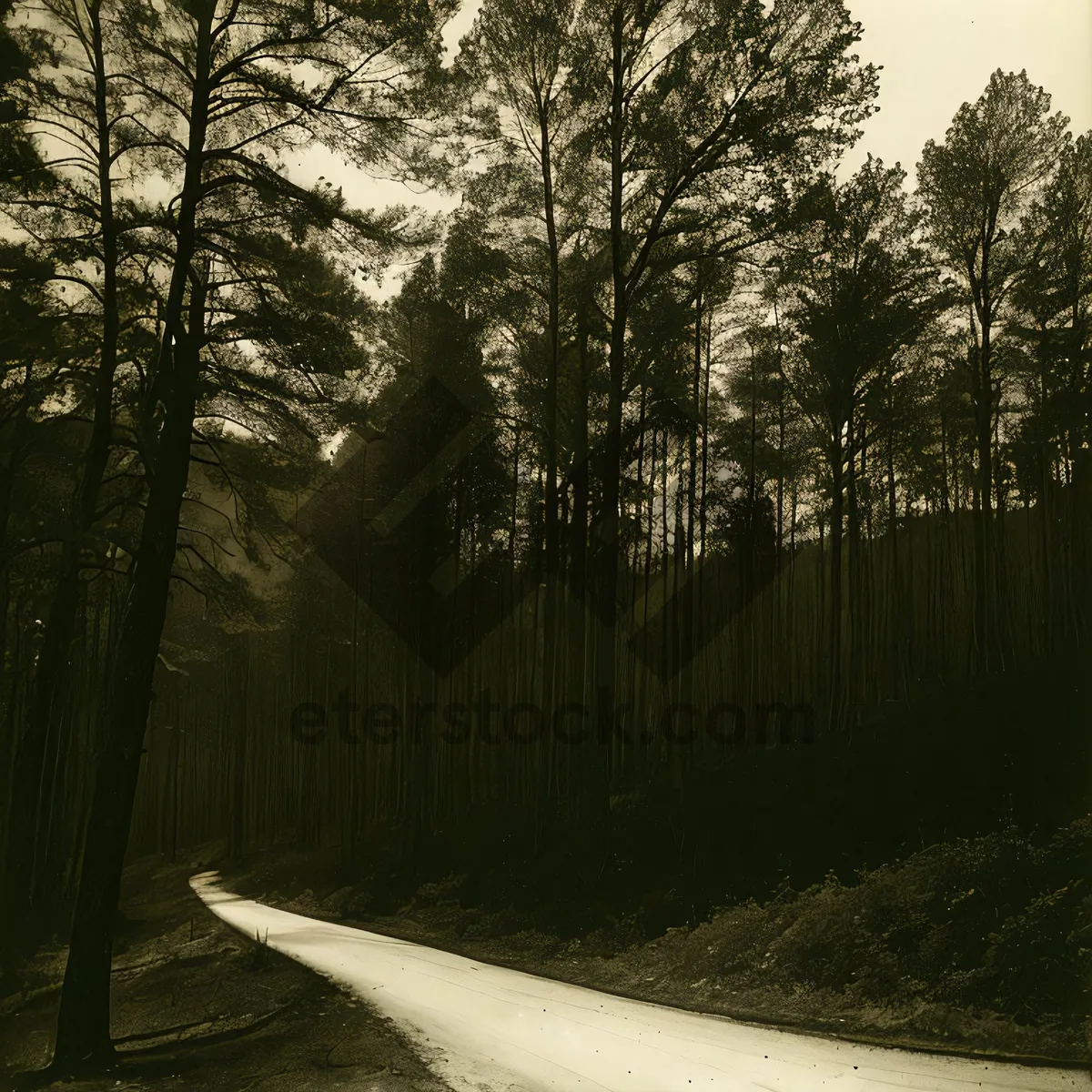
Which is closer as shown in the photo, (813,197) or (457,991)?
(457,991)

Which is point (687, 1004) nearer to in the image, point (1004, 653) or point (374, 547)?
point (1004, 653)

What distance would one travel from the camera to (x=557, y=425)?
17172mm

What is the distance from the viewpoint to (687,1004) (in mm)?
9156

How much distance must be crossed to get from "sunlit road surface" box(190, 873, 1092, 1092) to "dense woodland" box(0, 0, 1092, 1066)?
8.90 ft

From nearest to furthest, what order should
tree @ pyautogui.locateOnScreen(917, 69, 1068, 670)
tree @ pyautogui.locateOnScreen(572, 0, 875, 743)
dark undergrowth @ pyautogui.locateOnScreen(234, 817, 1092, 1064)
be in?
dark undergrowth @ pyautogui.locateOnScreen(234, 817, 1092, 1064), tree @ pyautogui.locateOnScreen(572, 0, 875, 743), tree @ pyautogui.locateOnScreen(917, 69, 1068, 670)

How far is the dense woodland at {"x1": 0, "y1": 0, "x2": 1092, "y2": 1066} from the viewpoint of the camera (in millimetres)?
9609

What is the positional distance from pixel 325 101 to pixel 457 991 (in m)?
8.50

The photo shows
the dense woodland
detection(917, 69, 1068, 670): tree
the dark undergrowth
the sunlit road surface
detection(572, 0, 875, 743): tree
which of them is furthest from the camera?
detection(917, 69, 1068, 670): tree

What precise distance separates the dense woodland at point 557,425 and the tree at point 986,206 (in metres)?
0.07

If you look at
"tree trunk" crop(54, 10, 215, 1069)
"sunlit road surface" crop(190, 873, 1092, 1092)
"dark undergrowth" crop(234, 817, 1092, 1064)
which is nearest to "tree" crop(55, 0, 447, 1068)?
"tree trunk" crop(54, 10, 215, 1069)

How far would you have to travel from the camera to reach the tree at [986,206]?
15.9m

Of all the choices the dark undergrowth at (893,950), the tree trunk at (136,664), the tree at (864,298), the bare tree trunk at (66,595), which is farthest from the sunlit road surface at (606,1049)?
the tree at (864,298)

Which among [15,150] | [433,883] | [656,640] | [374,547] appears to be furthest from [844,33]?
[433,883]

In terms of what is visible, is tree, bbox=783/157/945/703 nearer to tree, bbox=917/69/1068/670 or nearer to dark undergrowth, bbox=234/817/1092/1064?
tree, bbox=917/69/1068/670
